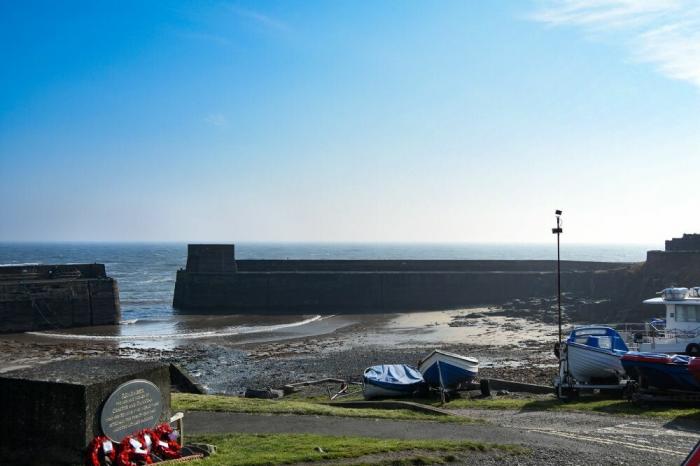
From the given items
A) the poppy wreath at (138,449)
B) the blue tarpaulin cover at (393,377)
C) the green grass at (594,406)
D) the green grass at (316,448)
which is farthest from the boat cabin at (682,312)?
the poppy wreath at (138,449)

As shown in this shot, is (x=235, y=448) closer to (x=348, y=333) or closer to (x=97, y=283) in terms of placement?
(x=348, y=333)

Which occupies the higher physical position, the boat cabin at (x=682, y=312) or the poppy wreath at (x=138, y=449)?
the boat cabin at (x=682, y=312)

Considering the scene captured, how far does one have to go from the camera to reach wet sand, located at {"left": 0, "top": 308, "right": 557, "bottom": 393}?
26.9 m

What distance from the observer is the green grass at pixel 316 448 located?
30.5 feet

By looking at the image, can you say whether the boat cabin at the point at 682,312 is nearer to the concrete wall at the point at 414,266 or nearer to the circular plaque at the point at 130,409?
the circular plaque at the point at 130,409

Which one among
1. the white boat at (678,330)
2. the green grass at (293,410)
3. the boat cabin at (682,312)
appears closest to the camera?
the green grass at (293,410)

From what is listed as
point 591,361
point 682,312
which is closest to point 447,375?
point 591,361

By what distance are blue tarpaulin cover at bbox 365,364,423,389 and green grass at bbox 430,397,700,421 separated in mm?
1741

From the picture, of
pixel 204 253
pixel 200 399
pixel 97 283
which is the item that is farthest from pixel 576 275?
pixel 200 399

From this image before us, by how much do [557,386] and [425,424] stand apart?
6608 millimetres

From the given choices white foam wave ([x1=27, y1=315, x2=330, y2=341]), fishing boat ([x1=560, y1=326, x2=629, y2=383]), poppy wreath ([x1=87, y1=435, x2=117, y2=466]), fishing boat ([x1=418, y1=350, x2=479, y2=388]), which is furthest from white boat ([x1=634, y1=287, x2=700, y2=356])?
white foam wave ([x1=27, y1=315, x2=330, y2=341])

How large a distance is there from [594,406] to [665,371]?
176cm

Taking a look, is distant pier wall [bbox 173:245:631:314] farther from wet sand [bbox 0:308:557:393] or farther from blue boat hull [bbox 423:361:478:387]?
blue boat hull [bbox 423:361:478:387]

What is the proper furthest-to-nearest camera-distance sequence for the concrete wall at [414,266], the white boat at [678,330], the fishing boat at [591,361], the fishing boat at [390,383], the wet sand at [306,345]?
the concrete wall at [414,266], the wet sand at [306,345], the white boat at [678,330], the fishing boat at [390,383], the fishing boat at [591,361]
